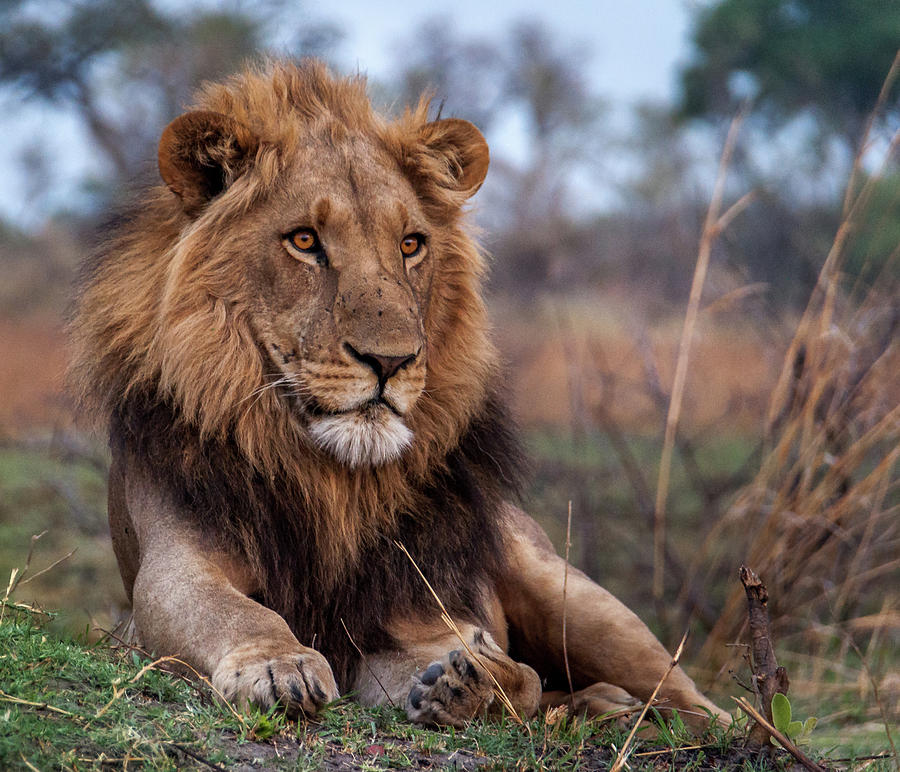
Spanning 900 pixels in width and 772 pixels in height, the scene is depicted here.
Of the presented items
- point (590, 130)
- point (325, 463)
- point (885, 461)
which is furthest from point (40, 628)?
point (590, 130)

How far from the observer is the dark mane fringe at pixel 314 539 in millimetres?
3168

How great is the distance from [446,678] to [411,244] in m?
1.29

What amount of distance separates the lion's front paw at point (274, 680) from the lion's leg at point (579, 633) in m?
1.10

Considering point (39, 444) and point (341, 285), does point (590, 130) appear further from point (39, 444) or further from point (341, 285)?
point (341, 285)

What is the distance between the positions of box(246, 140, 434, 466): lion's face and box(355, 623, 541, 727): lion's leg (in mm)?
556

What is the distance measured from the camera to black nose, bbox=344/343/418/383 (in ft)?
9.89

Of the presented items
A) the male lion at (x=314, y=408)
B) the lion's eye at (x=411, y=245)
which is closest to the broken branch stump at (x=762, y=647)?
the male lion at (x=314, y=408)

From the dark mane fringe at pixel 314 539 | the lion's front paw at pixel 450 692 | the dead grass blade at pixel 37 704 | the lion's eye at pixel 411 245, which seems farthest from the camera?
the lion's eye at pixel 411 245

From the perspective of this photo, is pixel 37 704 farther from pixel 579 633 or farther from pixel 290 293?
pixel 579 633

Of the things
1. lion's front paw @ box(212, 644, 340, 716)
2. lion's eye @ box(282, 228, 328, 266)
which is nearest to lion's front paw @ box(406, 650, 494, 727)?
lion's front paw @ box(212, 644, 340, 716)

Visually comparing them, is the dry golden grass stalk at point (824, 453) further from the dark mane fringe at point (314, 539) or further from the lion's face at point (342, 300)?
the lion's face at point (342, 300)

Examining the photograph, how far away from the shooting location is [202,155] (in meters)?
3.29

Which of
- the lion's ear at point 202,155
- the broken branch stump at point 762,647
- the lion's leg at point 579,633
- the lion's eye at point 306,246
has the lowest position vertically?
the lion's leg at point 579,633

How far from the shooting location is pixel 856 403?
545 cm
